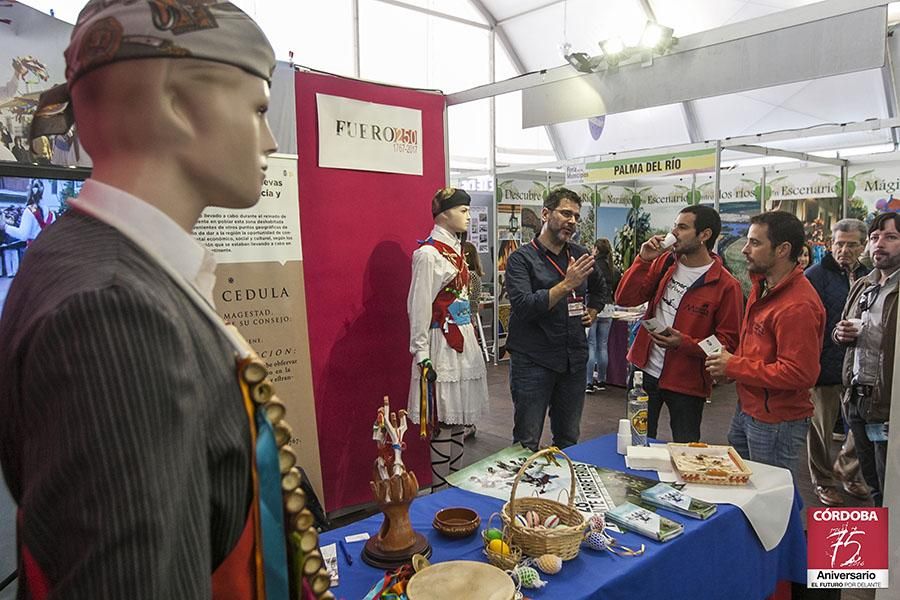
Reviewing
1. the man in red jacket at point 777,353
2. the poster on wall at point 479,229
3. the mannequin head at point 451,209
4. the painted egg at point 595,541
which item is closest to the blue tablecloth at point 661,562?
the painted egg at point 595,541

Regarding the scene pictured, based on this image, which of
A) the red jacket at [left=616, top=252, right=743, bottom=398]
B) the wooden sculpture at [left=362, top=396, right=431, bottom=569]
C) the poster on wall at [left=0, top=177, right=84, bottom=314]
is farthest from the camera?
the red jacket at [left=616, top=252, right=743, bottom=398]

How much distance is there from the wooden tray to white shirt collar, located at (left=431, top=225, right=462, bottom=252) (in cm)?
131

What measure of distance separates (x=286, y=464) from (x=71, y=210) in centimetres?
32

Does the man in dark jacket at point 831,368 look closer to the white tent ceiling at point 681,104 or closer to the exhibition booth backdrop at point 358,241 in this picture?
the exhibition booth backdrop at point 358,241

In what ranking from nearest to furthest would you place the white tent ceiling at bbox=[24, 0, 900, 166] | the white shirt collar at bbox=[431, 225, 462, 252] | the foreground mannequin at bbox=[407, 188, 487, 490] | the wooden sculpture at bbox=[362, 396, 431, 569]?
1. the wooden sculpture at bbox=[362, 396, 431, 569]
2. the foreground mannequin at bbox=[407, 188, 487, 490]
3. the white shirt collar at bbox=[431, 225, 462, 252]
4. the white tent ceiling at bbox=[24, 0, 900, 166]

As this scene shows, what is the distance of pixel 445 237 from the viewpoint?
285 centimetres

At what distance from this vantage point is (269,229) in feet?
8.38

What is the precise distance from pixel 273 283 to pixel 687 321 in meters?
1.79

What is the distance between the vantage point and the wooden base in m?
1.36

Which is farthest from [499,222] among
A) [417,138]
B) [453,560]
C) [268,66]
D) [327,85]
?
[268,66]

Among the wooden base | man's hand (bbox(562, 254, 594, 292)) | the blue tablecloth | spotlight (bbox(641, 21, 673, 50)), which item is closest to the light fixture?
spotlight (bbox(641, 21, 673, 50))

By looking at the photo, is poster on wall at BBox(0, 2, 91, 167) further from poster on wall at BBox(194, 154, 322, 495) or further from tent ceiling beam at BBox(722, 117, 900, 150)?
tent ceiling beam at BBox(722, 117, 900, 150)

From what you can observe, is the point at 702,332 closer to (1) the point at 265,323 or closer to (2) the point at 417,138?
(2) the point at 417,138

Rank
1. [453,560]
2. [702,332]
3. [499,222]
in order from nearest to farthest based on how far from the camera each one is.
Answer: [453,560] → [702,332] → [499,222]
